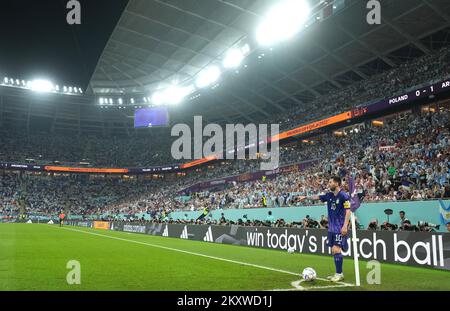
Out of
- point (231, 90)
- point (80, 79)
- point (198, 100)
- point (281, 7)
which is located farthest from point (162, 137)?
point (80, 79)

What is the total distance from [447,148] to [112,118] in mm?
60537

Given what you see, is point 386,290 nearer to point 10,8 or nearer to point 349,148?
point 10,8

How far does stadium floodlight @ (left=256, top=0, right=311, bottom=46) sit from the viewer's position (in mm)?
32719

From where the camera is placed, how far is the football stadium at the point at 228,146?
772cm

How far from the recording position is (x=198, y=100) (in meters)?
53.6

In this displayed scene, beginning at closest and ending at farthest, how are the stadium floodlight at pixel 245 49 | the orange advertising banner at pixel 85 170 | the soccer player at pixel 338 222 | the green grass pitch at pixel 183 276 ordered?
the green grass pitch at pixel 183 276
the soccer player at pixel 338 222
the stadium floodlight at pixel 245 49
the orange advertising banner at pixel 85 170

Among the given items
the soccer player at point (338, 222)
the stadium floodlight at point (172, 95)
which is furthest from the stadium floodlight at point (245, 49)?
the soccer player at point (338, 222)

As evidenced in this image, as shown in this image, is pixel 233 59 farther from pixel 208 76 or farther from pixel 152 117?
pixel 152 117

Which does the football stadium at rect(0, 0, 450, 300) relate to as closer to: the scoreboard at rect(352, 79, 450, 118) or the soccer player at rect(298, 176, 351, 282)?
the soccer player at rect(298, 176, 351, 282)

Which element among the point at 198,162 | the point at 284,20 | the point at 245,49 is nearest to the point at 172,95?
the point at 198,162

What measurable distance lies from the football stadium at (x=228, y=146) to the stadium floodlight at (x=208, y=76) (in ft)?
1.50

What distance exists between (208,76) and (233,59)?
696 cm

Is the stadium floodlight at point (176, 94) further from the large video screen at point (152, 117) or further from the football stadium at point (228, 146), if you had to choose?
the large video screen at point (152, 117)

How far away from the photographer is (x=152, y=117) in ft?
190
